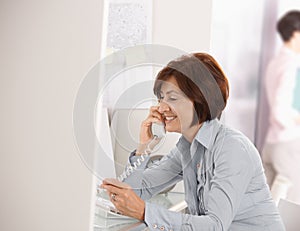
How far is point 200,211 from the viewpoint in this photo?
1511 millimetres

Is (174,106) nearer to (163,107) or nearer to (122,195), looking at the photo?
(163,107)

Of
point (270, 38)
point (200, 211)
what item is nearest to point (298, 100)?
point (270, 38)

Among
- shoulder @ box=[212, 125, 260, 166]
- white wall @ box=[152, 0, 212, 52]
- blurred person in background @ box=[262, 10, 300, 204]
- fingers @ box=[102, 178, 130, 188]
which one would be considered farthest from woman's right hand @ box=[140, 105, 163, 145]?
Result: blurred person in background @ box=[262, 10, 300, 204]

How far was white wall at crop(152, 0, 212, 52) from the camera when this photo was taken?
2.32 meters

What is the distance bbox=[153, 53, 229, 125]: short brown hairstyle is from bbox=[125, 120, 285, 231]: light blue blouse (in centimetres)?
8

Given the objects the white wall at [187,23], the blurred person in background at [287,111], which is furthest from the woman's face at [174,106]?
the blurred person in background at [287,111]

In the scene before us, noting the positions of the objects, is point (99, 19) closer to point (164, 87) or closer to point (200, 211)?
point (164, 87)

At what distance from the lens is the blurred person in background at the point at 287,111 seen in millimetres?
3502

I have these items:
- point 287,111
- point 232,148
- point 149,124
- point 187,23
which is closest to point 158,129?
point 149,124

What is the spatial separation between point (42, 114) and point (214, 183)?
21.7 inches

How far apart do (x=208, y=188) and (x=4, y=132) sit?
0.63 meters

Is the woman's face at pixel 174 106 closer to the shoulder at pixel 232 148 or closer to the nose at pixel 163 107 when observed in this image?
the nose at pixel 163 107

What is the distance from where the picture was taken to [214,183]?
4.55ft

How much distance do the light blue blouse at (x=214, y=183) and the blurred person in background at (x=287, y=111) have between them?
207 centimetres
